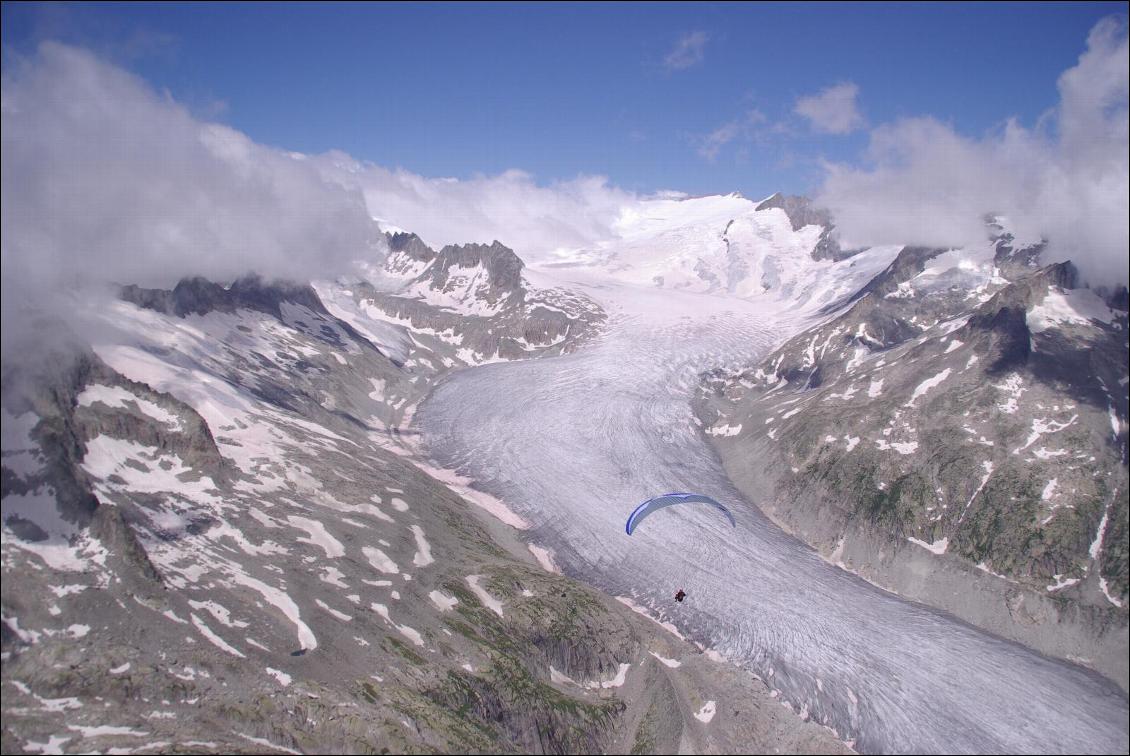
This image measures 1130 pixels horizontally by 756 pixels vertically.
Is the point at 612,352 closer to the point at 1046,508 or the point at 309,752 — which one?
the point at 1046,508

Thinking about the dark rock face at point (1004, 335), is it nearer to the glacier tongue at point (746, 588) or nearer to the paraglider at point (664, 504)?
the glacier tongue at point (746, 588)

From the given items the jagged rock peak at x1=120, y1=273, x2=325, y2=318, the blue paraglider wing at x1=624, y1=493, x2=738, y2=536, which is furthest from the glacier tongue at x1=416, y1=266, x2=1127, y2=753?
the jagged rock peak at x1=120, y1=273, x2=325, y2=318

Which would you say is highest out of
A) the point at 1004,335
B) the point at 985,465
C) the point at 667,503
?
the point at 1004,335

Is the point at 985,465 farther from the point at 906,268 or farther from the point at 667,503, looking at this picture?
the point at 906,268

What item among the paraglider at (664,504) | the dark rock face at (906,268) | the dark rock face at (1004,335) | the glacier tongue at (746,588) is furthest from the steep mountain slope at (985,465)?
the dark rock face at (906,268)

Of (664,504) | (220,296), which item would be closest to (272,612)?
(664,504)

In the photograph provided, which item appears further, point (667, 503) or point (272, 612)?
point (667, 503)
